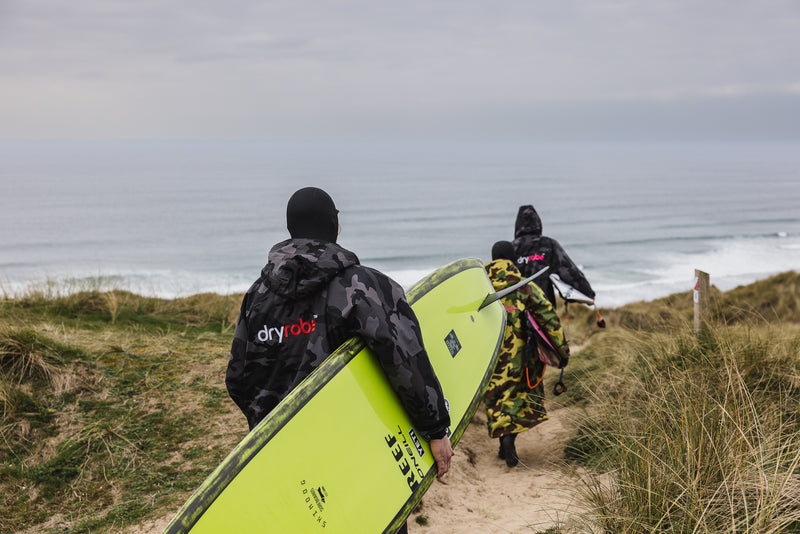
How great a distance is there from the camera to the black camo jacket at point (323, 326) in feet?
6.89

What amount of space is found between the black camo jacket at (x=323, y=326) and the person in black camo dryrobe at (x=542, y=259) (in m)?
4.41

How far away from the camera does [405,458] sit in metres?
2.34

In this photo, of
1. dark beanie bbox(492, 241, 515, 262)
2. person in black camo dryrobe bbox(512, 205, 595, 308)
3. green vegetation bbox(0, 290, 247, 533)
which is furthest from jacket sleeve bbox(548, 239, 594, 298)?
green vegetation bbox(0, 290, 247, 533)

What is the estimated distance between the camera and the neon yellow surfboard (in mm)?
1916

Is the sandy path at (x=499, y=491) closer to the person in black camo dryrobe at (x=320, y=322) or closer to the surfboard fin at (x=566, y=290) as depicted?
the person in black camo dryrobe at (x=320, y=322)

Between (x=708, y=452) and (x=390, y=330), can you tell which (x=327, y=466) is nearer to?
(x=390, y=330)

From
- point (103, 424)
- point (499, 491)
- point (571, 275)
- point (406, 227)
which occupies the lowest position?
point (499, 491)

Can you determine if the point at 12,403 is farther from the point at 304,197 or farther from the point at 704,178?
the point at 704,178

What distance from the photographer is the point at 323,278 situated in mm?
2115

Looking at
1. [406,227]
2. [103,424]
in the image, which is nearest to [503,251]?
[103,424]

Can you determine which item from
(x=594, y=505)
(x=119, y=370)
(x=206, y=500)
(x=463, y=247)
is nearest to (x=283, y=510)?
(x=206, y=500)

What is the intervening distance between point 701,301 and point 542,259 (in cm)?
180

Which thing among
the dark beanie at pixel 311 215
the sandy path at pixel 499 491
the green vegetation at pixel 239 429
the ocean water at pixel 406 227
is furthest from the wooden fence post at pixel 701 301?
the ocean water at pixel 406 227

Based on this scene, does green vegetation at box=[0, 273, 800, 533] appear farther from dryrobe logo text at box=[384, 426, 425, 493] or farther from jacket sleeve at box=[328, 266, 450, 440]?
jacket sleeve at box=[328, 266, 450, 440]
